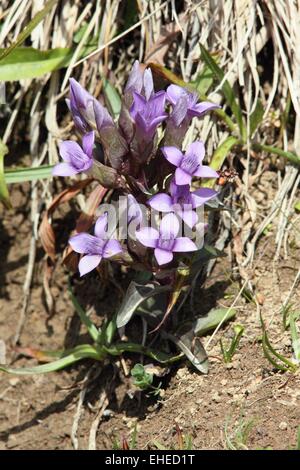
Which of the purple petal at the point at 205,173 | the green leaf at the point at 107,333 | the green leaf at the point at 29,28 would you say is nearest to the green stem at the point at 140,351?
the green leaf at the point at 107,333

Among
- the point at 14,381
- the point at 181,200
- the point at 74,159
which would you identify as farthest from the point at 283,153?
the point at 14,381

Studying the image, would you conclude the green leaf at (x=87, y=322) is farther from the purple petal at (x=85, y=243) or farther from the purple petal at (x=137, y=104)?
the purple petal at (x=137, y=104)

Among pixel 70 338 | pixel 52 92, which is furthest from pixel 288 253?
pixel 52 92

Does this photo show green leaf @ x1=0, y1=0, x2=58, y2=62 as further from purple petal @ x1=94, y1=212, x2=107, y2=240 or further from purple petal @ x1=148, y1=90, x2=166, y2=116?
purple petal @ x1=94, y1=212, x2=107, y2=240

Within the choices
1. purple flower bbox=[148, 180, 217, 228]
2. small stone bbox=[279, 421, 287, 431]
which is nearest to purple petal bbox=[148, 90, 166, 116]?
purple flower bbox=[148, 180, 217, 228]

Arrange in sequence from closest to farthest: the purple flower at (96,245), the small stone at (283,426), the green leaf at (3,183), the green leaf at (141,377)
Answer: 1. the small stone at (283,426)
2. the purple flower at (96,245)
3. the green leaf at (141,377)
4. the green leaf at (3,183)

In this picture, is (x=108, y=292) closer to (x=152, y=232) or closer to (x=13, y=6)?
(x=152, y=232)

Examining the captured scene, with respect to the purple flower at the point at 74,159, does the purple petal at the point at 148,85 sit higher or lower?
higher
